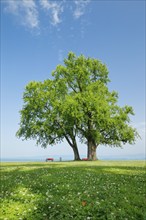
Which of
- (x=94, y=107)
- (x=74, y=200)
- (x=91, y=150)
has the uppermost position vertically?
(x=94, y=107)

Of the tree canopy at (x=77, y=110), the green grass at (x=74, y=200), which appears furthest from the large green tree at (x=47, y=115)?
the green grass at (x=74, y=200)

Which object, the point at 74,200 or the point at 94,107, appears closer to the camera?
the point at 74,200

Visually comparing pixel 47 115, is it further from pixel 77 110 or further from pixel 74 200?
pixel 74 200

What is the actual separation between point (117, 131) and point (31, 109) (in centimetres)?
1777

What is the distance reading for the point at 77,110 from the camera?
4784 centimetres

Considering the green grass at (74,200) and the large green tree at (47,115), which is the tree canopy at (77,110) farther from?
the green grass at (74,200)

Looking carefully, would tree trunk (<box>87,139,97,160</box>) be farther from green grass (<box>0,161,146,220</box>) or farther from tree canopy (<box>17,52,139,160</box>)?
green grass (<box>0,161,146,220</box>)

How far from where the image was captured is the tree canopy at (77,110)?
47938mm

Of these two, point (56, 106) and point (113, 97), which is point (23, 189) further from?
point (113, 97)

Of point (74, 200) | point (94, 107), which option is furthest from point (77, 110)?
point (74, 200)

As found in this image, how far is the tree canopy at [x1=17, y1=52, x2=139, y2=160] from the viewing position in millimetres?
47938

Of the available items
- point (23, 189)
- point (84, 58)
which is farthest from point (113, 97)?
point (23, 189)

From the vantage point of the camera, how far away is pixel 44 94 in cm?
5088

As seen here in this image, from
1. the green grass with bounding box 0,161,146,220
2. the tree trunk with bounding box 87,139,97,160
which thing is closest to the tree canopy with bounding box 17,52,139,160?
the tree trunk with bounding box 87,139,97,160
